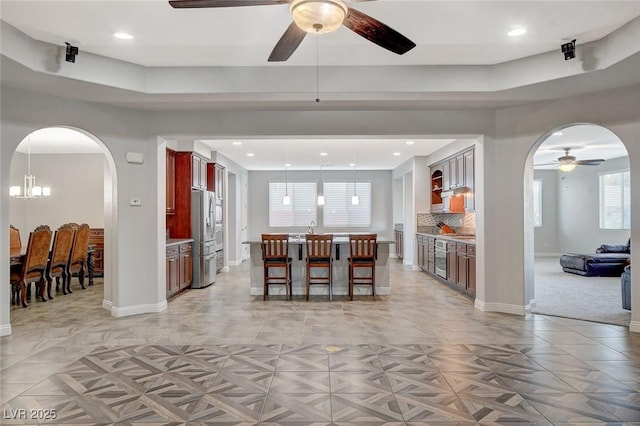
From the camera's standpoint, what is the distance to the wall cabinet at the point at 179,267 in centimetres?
579

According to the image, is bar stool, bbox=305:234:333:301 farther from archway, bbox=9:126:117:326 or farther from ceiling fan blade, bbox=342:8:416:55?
archway, bbox=9:126:117:326

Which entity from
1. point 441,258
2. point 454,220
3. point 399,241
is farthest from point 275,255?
point 399,241

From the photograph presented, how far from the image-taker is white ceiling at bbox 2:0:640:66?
3.03m

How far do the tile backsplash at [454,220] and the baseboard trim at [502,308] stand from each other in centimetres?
261

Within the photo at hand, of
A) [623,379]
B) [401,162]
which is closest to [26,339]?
[623,379]

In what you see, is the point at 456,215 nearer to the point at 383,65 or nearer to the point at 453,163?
the point at 453,163

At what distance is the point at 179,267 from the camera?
6.16m

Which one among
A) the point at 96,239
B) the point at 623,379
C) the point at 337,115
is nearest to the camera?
the point at 623,379

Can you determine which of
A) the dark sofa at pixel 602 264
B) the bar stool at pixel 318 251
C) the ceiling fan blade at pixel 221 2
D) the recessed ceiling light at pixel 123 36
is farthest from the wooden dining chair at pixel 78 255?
the dark sofa at pixel 602 264

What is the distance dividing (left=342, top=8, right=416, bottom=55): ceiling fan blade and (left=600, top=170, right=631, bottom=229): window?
9.80 meters

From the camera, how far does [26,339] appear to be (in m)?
4.02

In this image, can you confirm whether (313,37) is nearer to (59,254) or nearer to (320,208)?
(59,254)

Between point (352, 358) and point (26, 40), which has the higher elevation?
point (26, 40)

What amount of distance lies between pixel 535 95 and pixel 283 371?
393 centimetres
